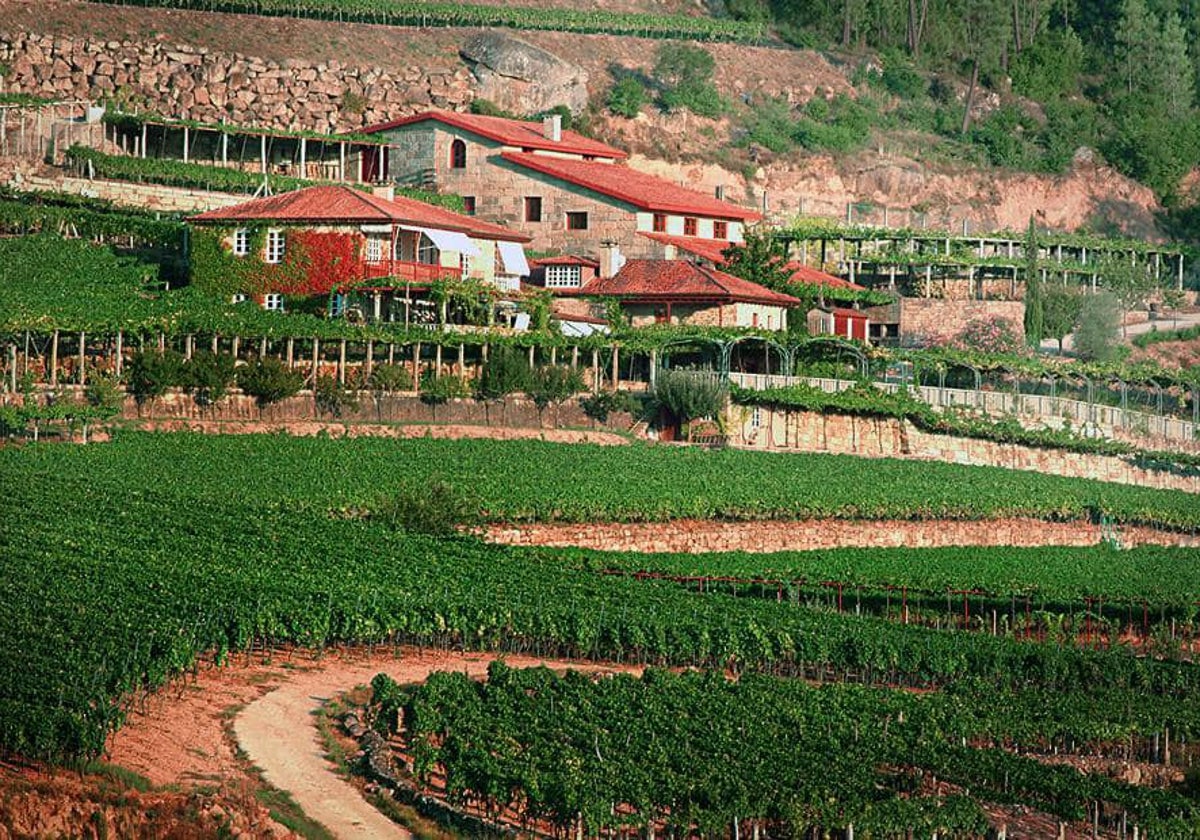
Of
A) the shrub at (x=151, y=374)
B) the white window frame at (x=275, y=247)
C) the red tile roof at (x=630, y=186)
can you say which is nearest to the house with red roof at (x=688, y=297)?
the red tile roof at (x=630, y=186)

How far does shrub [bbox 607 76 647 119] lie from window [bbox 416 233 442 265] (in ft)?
105

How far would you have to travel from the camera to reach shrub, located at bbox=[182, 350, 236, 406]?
213 ft

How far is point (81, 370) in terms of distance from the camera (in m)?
63.8

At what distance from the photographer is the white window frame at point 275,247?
74.3 metres

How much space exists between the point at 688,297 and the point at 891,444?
882cm

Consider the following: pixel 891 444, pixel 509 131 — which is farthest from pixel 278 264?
pixel 891 444

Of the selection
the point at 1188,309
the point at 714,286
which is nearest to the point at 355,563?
the point at 714,286

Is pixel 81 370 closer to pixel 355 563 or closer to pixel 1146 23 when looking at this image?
pixel 355 563

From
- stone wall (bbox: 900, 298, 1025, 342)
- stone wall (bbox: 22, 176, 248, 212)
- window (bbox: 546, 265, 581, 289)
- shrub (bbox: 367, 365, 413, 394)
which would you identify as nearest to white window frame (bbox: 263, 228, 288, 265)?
shrub (bbox: 367, 365, 413, 394)

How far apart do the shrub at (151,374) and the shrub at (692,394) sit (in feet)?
51.3

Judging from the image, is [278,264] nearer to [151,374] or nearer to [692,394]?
[151,374]

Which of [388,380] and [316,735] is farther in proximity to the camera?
[388,380]

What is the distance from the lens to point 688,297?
7744 cm

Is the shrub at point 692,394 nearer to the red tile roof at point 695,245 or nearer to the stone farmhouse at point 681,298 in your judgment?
the stone farmhouse at point 681,298
